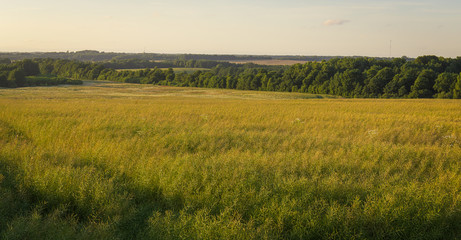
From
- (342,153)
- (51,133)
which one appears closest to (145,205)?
(342,153)

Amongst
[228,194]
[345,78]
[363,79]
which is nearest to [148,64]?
[345,78]

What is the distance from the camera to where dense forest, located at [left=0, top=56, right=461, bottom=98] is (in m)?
60.1

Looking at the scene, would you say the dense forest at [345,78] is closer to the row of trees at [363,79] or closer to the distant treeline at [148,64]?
the row of trees at [363,79]

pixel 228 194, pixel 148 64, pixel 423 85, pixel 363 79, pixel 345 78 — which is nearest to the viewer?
pixel 228 194

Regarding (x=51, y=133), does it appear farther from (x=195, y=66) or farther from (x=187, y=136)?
(x=195, y=66)

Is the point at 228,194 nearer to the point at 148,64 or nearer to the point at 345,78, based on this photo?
the point at 345,78

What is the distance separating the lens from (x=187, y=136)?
10.8m

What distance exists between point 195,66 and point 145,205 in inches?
6681

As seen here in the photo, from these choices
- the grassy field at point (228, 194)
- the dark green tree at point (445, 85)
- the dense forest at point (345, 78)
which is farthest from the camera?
the dense forest at point (345, 78)

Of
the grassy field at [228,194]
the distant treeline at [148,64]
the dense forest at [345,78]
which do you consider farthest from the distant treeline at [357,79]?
the grassy field at [228,194]

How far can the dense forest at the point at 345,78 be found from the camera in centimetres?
6009

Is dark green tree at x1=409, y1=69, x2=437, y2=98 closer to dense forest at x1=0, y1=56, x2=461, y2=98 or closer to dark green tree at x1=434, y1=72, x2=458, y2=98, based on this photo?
dense forest at x1=0, y1=56, x2=461, y2=98

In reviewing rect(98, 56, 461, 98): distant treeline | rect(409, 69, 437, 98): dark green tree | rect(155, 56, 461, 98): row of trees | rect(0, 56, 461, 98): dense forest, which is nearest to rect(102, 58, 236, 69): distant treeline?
rect(0, 56, 461, 98): dense forest

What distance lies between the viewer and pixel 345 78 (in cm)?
6944
